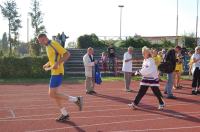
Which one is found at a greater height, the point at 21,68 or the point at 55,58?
the point at 55,58

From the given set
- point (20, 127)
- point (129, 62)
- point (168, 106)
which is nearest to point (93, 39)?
point (129, 62)

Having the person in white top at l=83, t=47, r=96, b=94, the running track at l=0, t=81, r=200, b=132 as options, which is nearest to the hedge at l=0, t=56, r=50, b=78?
the running track at l=0, t=81, r=200, b=132

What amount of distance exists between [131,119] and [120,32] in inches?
1461

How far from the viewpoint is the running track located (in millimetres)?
9008

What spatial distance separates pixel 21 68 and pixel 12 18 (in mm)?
13846

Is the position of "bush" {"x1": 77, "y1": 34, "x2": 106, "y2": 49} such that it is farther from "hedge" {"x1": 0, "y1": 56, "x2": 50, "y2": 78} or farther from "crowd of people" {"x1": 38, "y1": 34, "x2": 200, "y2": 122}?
"crowd of people" {"x1": 38, "y1": 34, "x2": 200, "y2": 122}

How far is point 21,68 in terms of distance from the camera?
23156mm

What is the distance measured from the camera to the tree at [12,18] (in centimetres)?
3522

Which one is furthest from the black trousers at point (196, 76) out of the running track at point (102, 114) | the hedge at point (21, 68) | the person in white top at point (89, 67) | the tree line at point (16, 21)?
the tree line at point (16, 21)

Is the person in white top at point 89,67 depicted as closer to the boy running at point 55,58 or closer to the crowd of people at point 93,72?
the crowd of people at point 93,72

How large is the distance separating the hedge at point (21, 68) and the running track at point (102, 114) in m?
7.62

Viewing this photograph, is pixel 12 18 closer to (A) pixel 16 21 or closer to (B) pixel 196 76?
(A) pixel 16 21

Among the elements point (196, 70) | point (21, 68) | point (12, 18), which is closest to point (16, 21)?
point (12, 18)

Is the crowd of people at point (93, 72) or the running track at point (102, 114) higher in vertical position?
the crowd of people at point (93, 72)
